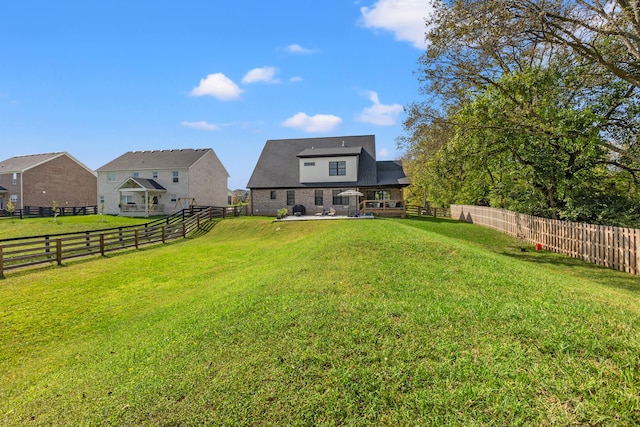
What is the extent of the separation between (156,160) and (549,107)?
3923 centimetres

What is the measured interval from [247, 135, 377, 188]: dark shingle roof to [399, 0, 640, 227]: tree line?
9.94m

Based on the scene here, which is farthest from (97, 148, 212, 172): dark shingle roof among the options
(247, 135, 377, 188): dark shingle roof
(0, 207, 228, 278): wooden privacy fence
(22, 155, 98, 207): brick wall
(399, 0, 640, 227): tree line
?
(399, 0, 640, 227): tree line

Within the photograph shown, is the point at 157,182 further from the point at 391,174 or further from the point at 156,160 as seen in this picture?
the point at 391,174

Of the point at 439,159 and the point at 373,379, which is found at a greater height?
the point at 439,159

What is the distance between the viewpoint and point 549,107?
1523 centimetres

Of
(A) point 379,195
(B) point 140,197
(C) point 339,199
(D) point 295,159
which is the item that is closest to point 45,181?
(B) point 140,197

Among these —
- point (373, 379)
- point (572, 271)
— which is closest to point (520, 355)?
point (373, 379)

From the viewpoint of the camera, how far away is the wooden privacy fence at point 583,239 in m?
11.8

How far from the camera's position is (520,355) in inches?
150

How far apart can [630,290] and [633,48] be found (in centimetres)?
926

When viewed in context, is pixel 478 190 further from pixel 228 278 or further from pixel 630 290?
pixel 228 278

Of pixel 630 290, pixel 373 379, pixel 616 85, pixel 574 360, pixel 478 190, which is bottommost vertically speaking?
pixel 630 290

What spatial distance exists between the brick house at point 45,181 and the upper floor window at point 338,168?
37.6m

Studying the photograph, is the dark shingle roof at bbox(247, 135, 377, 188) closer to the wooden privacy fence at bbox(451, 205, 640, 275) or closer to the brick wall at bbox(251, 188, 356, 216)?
the brick wall at bbox(251, 188, 356, 216)
